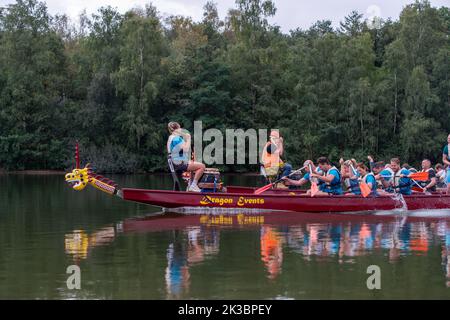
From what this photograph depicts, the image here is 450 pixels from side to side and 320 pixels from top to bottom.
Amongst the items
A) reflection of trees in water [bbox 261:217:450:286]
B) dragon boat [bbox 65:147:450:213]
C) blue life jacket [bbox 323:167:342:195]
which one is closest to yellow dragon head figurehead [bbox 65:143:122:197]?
dragon boat [bbox 65:147:450:213]

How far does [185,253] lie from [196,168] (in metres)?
6.63

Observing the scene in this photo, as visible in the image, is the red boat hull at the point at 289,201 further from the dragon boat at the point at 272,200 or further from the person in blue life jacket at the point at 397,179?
the person in blue life jacket at the point at 397,179

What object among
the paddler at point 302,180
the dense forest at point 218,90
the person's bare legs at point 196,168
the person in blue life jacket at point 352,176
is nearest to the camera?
the person's bare legs at point 196,168

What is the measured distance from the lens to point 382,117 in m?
56.5

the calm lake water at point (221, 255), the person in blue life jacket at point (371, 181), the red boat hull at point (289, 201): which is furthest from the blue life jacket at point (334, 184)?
the calm lake water at point (221, 255)

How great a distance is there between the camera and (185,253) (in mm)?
14898

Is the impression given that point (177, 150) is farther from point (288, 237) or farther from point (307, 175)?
point (288, 237)

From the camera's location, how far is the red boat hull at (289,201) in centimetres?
2122

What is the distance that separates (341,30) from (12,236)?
5502 cm

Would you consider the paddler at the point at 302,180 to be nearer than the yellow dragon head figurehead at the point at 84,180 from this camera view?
No

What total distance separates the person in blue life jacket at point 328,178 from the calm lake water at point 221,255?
3.24 feet

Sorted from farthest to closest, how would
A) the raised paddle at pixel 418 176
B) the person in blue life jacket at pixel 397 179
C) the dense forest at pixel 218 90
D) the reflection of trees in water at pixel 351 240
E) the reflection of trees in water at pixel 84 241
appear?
the dense forest at pixel 218 90, the raised paddle at pixel 418 176, the person in blue life jacket at pixel 397 179, the reflection of trees in water at pixel 84 241, the reflection of trees in water at pixel 351 240

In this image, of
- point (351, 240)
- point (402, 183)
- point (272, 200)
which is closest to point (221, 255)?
point (351, 240)
